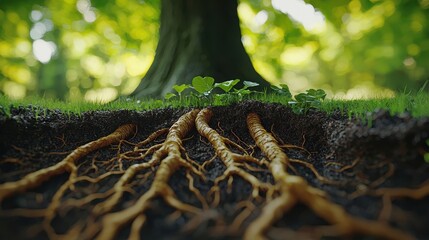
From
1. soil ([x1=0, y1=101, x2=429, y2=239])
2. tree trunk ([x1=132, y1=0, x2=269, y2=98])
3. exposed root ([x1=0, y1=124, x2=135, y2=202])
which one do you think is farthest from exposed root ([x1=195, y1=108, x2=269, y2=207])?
tree trunk ([x1=132, y1=0, x2=269, y2=98])

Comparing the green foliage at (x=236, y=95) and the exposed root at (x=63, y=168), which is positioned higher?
the green foliage at (x=236, y=95)

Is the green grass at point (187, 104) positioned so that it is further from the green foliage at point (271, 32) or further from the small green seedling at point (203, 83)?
the green foliage at point (271, 32)

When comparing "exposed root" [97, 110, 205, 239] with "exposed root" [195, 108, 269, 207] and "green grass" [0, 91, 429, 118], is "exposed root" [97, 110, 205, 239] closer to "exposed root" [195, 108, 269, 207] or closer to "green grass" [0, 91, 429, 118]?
"exposed root" [195, 108, 269, 207]

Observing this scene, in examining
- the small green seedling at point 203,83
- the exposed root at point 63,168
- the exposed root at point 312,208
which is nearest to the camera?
the exposed root at point 312,208

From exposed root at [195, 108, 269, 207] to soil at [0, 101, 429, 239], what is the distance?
0.04 metres

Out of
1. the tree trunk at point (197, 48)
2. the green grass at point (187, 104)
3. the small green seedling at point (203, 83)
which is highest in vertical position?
the tree trunk at point (197, 48)

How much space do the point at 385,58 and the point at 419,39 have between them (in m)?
1.05

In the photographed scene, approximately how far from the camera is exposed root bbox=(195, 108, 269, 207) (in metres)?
1.44

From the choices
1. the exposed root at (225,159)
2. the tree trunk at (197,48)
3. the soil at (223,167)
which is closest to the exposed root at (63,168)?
the soil at (223,167)

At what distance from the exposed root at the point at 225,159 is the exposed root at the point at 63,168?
611 mm

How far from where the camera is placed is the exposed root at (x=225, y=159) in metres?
1.44

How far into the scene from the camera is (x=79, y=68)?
13.2 metres

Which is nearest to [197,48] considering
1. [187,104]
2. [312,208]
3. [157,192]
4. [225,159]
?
[187,104]

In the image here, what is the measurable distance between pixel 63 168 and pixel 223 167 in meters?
0.95
